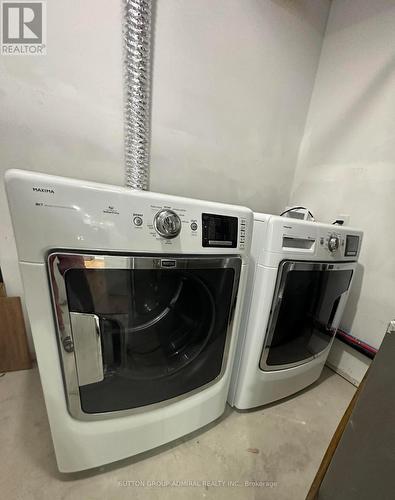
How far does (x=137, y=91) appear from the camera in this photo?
854mm

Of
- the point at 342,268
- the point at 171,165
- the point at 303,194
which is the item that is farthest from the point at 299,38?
the point at 342,268

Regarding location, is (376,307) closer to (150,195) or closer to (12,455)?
(150,195)

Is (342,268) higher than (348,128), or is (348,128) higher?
(348,128)

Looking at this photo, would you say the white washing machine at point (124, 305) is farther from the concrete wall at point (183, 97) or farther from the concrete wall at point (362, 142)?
the concrete wall at point (362, 142)

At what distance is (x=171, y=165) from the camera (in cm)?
108

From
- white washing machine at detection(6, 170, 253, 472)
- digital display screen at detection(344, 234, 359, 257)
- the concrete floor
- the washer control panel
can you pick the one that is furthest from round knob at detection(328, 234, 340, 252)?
the concrete floor

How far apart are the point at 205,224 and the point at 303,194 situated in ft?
3.92

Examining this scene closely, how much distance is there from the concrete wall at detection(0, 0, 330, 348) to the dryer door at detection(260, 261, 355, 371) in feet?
2.26

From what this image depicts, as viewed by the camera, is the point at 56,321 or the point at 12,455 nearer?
the point at 56,321

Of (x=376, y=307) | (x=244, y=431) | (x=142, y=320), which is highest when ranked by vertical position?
(x=142, y=320)

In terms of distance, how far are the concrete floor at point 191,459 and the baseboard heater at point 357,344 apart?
353 mm

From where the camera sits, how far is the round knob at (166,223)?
496 millimetres

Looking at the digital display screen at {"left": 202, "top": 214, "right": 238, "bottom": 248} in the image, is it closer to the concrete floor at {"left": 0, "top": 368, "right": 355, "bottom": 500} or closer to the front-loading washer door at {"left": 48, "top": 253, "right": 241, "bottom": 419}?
the front-loading washer door at {"left": 48, "top": 253, "right": 241, "bottom": 419}

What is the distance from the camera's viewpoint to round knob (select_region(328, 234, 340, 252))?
804 mm
